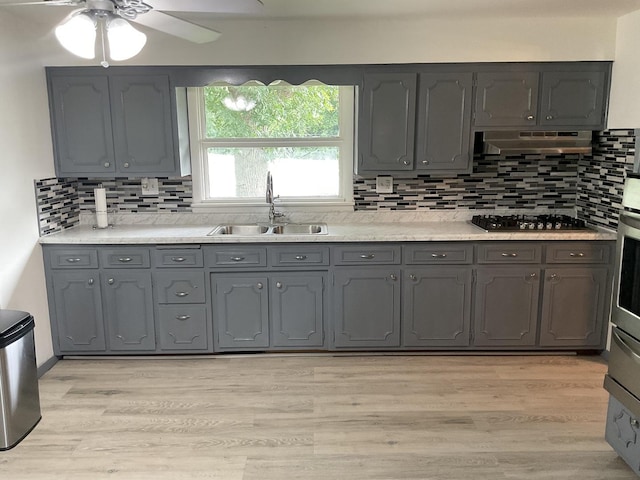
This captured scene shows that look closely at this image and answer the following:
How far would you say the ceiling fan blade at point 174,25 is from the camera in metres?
1.99

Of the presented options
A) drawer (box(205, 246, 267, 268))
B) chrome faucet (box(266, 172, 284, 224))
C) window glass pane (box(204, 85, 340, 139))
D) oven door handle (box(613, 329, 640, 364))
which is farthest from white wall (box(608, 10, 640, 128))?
drawer (box(205, 246, 267, 268))

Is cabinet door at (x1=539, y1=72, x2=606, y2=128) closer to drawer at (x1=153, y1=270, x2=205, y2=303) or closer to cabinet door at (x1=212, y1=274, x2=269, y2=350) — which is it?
cabinet door at (x1=212, y1=274, x2=269, y2=350)

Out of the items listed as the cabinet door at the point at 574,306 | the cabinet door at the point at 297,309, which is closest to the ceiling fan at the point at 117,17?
the cabinet door at the point at 297,309

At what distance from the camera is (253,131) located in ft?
12.8

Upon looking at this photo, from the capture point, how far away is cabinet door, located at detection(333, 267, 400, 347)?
3.47 m

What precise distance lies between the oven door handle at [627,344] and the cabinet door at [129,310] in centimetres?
278

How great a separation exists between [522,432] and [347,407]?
953 mm

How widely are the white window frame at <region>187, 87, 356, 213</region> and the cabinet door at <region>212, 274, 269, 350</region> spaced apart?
72cm

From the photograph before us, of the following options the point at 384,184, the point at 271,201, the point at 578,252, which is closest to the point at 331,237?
the point at 271,201

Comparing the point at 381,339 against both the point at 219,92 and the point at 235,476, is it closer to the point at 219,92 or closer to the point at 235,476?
the point at 235,476

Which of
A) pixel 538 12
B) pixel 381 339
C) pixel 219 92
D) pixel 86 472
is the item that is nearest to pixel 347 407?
pixel 381 339

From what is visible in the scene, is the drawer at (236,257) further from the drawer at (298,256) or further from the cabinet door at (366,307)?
the cabinet door at (366,307)

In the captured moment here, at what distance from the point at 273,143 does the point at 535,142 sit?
1.89m

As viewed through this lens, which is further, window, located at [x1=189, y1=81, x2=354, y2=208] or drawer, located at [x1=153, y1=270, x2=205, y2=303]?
window, located at [x1=189, y1=81, x2=354, y2=208]
